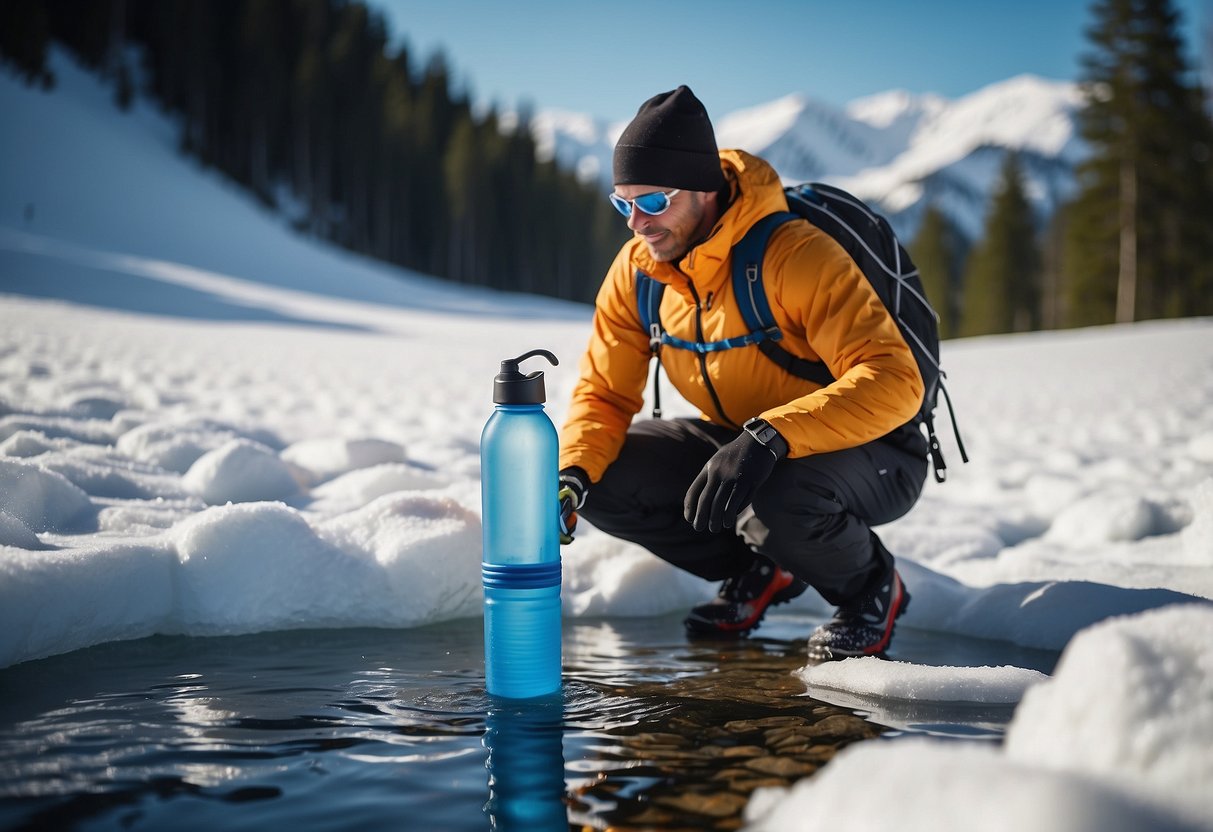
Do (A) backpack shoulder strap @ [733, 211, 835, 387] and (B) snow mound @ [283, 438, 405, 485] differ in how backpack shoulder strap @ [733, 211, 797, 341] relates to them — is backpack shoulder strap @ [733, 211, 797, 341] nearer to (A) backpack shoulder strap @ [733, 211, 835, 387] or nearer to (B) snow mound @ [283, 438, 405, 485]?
(A) backpack shoulder strap @ [733, 211, 835, 387]

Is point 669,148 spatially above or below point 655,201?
above

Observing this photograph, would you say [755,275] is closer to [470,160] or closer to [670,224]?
[670,224]

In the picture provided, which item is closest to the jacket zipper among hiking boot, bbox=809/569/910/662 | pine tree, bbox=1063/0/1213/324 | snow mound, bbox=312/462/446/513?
hiking boot, bbox=809/569/910/662

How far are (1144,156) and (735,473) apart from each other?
2901 cm

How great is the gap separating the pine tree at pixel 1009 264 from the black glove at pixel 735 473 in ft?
130

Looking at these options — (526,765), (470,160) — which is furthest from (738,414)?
(470,160)

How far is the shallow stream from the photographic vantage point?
5.84 ft

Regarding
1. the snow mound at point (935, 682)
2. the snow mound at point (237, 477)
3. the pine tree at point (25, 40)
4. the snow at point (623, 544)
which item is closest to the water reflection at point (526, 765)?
the snow at point (623, 544)

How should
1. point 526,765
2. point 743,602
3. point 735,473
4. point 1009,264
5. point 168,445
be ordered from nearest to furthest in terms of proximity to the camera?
point 526,765, point 735,473, point 743,602, point 168,445, point 1009,264

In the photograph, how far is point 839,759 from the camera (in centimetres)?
151

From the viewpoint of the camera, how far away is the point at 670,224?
9.49 feet

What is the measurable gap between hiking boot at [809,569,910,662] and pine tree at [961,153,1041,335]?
39.1 meters

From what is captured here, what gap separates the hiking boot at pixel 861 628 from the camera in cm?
290

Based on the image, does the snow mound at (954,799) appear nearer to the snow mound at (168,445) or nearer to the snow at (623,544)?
the snow at (623,544)
